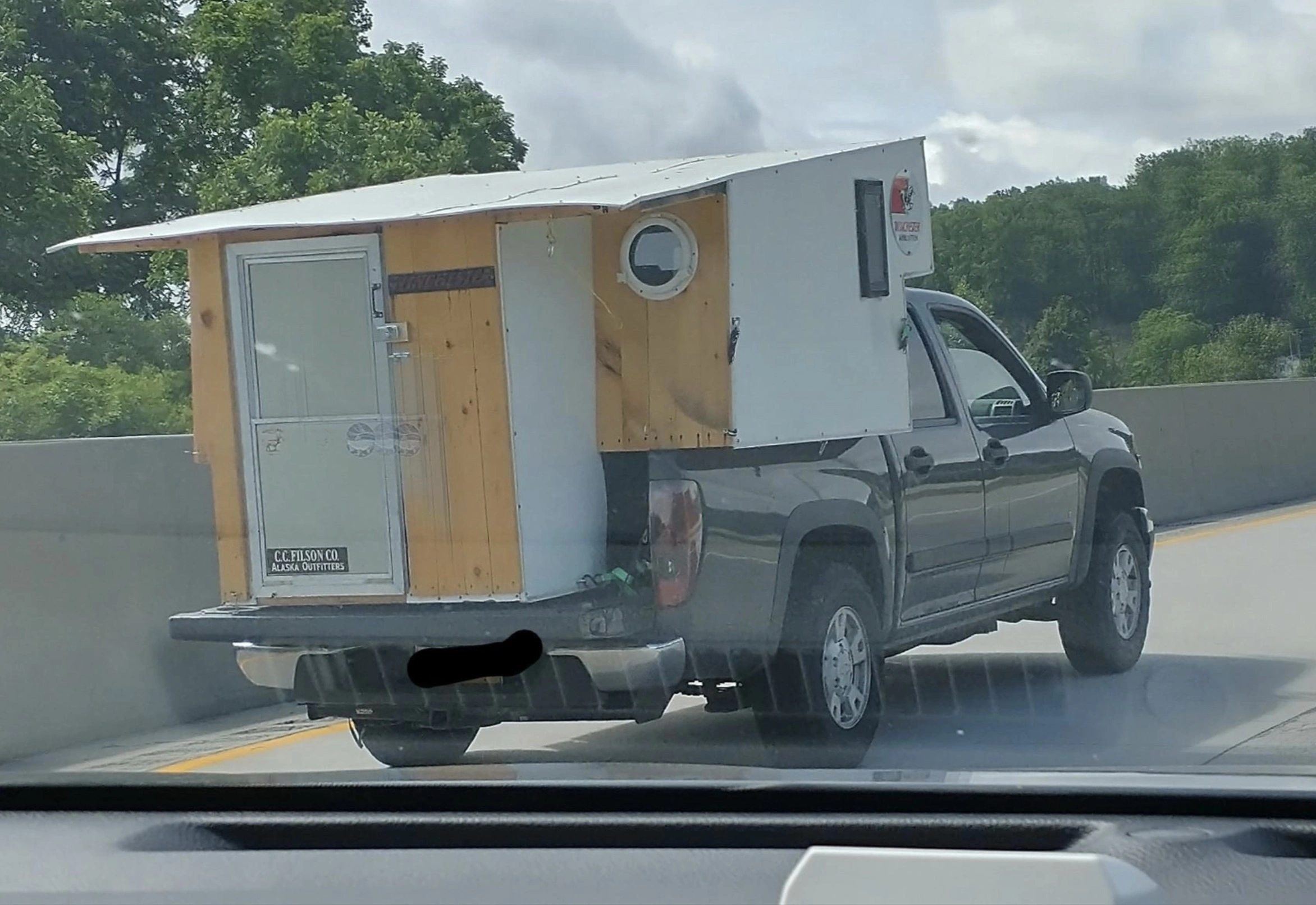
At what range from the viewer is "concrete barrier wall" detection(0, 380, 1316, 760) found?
290 inches

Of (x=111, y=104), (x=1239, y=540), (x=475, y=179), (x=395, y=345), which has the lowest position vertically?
(x=1239, y=540)

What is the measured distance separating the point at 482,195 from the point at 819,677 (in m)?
2.04

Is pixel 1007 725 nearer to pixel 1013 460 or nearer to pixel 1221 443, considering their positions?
pixel 1013 460

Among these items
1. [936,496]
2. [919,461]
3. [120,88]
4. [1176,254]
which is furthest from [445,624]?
[120,88]

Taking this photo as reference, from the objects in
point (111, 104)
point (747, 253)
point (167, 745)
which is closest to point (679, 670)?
point (747, 253)

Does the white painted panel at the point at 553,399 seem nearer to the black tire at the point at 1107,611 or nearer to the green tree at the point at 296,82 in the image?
the green tree at the point at 296,82

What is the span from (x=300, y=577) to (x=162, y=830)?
10.6 ft

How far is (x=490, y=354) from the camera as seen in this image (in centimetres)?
631

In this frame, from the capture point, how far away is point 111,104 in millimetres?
9742

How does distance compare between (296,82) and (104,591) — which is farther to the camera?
(296,82)

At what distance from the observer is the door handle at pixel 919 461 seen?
732 cm

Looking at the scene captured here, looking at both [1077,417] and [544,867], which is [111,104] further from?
[544,867]

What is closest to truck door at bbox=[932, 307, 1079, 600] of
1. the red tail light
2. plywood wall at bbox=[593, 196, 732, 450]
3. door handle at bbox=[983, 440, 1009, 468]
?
door handle at bbox=[983, 440, 1009, 468]

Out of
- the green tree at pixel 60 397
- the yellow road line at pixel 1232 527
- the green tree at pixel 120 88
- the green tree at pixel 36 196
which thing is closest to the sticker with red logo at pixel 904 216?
the green tree at pixel 120 88
